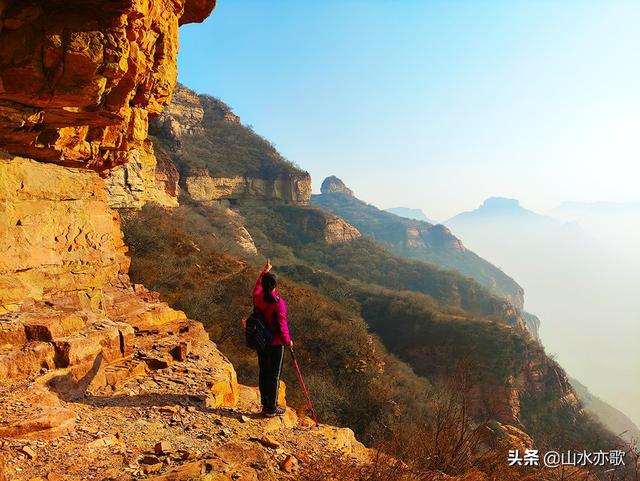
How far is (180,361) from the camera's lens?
18.8 ft

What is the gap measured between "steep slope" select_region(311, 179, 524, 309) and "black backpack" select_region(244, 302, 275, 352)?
260 feet

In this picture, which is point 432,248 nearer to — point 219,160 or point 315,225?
point 315,225

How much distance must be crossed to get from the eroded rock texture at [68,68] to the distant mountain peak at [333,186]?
106 m

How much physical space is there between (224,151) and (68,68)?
51.5 m

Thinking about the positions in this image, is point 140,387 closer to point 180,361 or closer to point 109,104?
point 180,361

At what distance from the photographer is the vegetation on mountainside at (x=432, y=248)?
85688mm

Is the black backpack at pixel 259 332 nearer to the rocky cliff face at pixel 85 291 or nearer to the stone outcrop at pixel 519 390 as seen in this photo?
the rocky cliff face at pixel 85 291

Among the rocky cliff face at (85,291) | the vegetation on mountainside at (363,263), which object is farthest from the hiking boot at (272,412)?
the vegetation on mountainside at (363,263)

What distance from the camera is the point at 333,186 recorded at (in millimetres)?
112000

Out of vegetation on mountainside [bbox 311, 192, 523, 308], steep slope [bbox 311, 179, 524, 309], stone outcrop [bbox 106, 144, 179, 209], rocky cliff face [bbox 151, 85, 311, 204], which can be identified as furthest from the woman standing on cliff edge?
steep slope [bbox 311, 179, 524, 309]

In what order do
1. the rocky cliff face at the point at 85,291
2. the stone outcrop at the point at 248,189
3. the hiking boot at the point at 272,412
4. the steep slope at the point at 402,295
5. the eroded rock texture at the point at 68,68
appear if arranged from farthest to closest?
the stone outcrop at the point at 248,189 → the steep slope at the point at 402,295 → the hiking boot at the point at 272,412 → the eroded rock texture at the point at 68,68 → the rocky cliff face at the point at 85,291

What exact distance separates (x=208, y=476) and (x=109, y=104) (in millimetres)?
4214

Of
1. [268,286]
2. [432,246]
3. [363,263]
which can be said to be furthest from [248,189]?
[432,246]

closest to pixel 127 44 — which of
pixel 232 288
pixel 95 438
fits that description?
pixel 95 438
